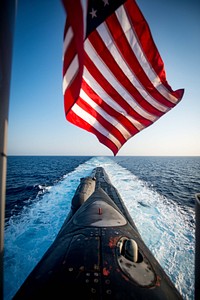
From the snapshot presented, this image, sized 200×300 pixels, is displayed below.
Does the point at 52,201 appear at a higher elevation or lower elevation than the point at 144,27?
lower

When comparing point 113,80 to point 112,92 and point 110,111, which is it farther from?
point 110,111

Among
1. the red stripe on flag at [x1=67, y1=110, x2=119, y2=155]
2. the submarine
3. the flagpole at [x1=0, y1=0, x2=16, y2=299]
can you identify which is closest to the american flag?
the red stripe on flag at [x1=67, y1=110, x2=119, y2=155]

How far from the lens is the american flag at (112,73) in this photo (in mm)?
2521

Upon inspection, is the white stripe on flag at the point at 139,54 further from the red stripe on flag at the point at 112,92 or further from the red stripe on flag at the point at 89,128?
the red stripe on flag at the point at 89,128

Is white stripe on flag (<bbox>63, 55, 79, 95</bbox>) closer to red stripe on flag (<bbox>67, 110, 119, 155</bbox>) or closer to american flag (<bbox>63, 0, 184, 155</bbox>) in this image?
american flag (<bbox>63, 0, 184, 155</bbox>)

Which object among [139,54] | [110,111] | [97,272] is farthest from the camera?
Result: [110,111]

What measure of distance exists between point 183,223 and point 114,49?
13.2m

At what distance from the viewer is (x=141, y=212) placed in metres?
13.1

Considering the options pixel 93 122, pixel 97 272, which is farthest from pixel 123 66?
pixel 97 272

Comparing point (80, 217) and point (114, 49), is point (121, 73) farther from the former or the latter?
point (80, 217)

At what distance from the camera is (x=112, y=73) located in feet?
12.1

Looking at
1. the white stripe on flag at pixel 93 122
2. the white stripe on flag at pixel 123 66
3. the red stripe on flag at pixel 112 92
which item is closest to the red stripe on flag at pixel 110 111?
the red stripe on flag at pixel 112 92

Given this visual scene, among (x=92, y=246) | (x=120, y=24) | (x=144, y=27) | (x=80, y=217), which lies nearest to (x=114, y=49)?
(x=120, y=24)

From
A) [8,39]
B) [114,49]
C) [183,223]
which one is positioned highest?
[114,49]
